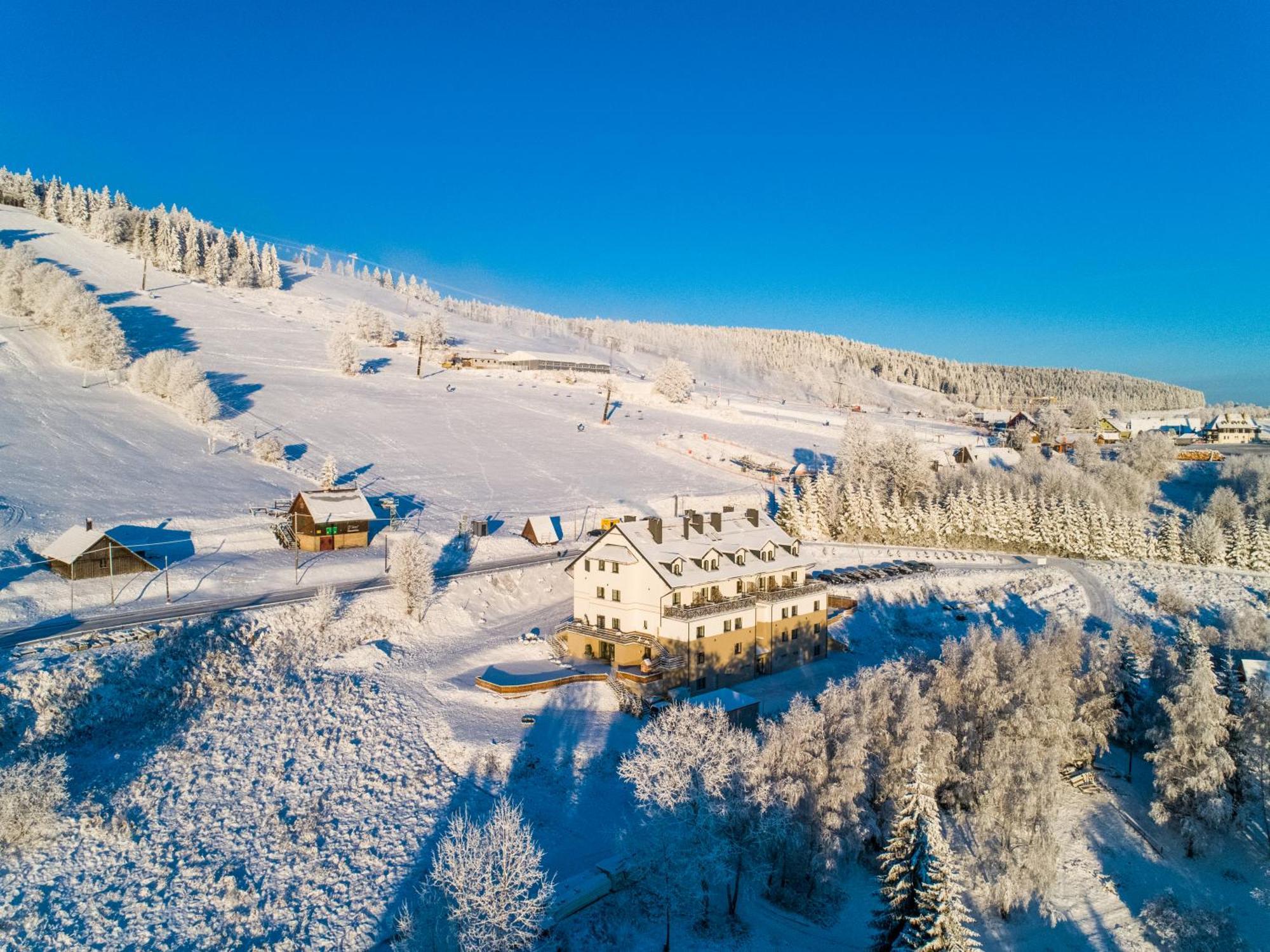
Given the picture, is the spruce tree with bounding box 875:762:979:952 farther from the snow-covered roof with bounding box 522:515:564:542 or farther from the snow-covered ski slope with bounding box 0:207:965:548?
the snow-covered ski slope with bounding box 0:207:965:548

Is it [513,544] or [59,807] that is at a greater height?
[513,544]

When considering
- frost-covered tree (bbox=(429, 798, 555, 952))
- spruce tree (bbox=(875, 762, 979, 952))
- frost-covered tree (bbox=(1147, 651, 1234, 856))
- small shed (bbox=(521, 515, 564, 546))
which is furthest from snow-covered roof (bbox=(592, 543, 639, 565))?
frost-covered tree (bbox=(1147, 651, 1234, 856))

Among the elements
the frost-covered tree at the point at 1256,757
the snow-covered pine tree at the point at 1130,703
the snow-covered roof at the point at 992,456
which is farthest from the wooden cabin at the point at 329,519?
the snow-covered roof at the point at 992,456

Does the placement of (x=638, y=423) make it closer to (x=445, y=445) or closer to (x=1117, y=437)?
(x=445, y=445)

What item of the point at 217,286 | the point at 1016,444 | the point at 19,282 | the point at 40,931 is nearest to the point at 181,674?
the point at 40,931

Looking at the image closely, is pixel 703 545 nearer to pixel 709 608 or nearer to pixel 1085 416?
pixel 709 608

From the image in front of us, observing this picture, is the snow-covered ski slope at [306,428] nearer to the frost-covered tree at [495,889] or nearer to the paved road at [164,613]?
the paved road at [164,613]

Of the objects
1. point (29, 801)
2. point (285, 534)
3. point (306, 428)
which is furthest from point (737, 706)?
point (306, 428)
